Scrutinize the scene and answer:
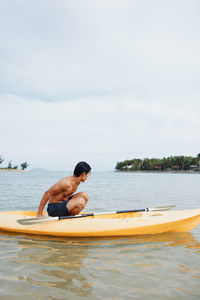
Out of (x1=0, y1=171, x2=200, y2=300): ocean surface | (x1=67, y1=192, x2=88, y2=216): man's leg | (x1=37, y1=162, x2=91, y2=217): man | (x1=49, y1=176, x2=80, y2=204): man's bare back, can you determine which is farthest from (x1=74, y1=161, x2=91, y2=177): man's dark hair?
(x1=0, y1=171, x2=200, y2=300): ocean surface

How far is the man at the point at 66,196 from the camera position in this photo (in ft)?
15.1

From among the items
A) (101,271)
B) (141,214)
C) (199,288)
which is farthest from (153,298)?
(141,214)

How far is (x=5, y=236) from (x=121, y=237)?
233 cm

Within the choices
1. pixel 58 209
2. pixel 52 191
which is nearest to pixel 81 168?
pixel 52 191

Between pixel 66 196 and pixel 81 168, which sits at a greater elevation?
pixel 81 168

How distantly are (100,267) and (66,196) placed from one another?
5.80ft

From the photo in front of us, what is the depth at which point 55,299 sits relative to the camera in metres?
2.60

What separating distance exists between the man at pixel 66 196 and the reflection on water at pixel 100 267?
55 centimetres

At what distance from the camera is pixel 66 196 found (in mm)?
4930

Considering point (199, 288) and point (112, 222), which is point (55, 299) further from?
point (112, 222)

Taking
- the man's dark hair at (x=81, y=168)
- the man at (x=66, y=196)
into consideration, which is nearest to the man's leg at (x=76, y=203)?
the man at (x=66, y=196)

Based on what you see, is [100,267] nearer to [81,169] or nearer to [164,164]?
[81,169]

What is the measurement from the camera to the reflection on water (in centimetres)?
278

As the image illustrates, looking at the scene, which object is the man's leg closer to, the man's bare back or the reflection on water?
the man's bare back
